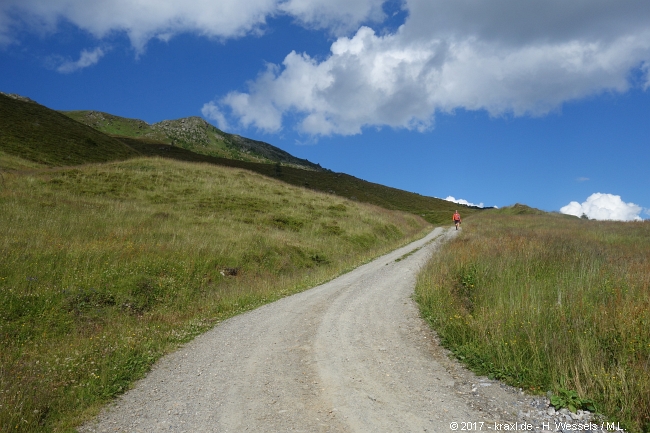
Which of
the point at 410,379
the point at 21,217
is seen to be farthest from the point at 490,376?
the point at 21,217

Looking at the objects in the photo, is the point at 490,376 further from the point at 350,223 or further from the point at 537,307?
the point at 350,223

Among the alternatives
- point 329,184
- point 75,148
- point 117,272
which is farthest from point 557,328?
point 329,184

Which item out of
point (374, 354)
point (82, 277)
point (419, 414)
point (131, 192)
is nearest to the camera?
point (419, 414)

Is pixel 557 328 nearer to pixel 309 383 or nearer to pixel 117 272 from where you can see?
pixel 309 383

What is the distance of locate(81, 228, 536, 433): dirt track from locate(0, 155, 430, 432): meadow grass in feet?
2.84

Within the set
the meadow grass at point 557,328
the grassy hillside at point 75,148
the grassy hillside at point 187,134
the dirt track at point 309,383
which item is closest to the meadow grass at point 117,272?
the dirt track at point 309,383

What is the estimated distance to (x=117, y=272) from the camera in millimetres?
13617

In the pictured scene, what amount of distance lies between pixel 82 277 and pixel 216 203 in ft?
63.5

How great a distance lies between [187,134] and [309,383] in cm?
16127

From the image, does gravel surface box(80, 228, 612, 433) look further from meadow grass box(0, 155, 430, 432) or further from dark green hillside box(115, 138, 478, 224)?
dark green hillside box(115, 138, 478, 224)

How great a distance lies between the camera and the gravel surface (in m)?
4.86

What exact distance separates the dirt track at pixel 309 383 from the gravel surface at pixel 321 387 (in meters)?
0.02

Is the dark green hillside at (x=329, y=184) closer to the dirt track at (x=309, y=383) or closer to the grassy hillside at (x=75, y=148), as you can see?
the grassy hillside at (x=75, y=148)

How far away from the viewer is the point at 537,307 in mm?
7250
